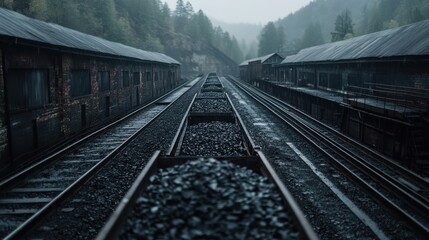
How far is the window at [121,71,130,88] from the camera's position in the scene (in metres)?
23.8

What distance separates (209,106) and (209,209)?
1644cm

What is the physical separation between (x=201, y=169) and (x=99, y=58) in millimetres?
14590

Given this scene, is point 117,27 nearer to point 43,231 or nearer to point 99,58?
point 99,58

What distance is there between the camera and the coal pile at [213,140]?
10500 mm

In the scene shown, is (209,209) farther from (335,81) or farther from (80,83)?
(335,81)

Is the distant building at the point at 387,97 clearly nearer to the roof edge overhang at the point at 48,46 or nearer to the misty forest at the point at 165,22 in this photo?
the roof edge overhang at the point at 48,46

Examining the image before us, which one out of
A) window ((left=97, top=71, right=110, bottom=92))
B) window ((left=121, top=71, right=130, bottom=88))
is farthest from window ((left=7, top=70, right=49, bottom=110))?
window ((left=121, top=71, right=130, bottom=88))

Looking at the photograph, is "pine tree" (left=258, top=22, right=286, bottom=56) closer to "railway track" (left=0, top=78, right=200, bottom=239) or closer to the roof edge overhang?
the roof edge overhang

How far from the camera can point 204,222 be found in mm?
5125

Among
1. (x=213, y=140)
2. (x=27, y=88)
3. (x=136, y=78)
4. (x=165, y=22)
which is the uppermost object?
(x=165, y=22)

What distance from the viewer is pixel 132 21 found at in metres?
103

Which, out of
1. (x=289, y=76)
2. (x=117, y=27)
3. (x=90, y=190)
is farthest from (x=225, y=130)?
(x=117, y=27)

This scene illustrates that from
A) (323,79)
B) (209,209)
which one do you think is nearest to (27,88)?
(209,209)

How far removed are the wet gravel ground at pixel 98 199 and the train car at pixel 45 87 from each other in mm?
3071
